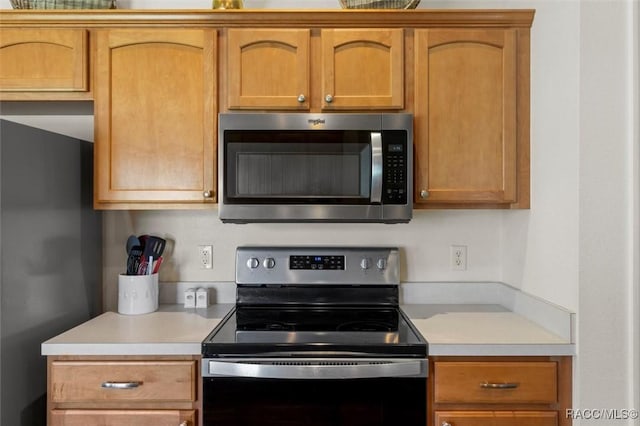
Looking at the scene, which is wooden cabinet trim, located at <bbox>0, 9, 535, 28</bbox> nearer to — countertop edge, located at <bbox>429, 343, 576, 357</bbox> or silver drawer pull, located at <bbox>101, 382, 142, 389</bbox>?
countertop edge, located at <bbox>429, 343, 576, 357</bbox>

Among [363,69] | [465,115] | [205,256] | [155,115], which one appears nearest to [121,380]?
[205,256]

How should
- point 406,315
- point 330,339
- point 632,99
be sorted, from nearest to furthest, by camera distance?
point 632,99
point 330,339
point 406,315

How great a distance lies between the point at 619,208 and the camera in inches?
53.7

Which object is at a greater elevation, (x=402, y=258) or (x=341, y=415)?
(x=402, y=258)

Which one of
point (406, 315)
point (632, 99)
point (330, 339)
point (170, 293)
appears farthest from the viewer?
point (170, 293)

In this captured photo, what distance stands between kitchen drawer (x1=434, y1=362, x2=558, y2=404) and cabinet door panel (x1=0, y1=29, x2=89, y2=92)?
1.74 metres

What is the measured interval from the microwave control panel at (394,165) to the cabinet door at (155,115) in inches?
26.9

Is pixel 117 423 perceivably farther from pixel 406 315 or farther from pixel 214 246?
pixel 406 315

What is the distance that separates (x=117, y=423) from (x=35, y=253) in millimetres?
655

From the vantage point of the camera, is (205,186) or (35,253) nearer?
(35,253)

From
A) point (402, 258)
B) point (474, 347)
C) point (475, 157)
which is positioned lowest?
point (474, 347)

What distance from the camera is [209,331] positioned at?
1.54m

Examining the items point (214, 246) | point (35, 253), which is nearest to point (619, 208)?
point (214, 246)

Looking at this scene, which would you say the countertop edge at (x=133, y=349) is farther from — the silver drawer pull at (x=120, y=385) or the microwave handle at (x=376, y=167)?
the microwave handle at (x=376, y=167)
